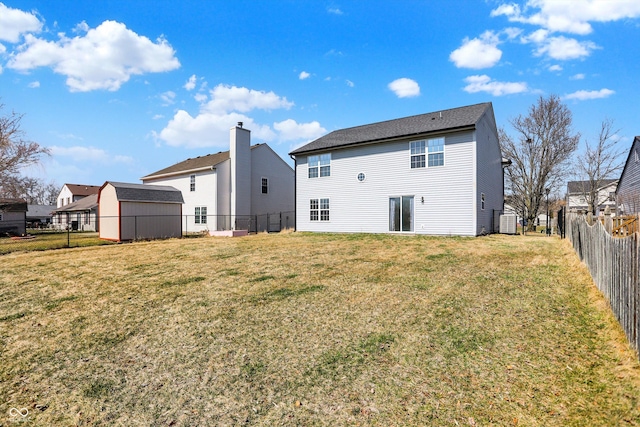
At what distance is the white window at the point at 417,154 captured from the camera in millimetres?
16859

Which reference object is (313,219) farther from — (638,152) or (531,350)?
(638,152)

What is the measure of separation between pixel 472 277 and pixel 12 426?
791cm

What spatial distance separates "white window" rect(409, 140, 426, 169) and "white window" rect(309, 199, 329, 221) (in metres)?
5.87

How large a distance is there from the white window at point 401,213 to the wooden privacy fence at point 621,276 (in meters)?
11.0

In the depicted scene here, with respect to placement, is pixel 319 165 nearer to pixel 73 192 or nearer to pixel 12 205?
pixel 12 205

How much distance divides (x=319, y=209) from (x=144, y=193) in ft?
39.1

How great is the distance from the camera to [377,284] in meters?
7.18

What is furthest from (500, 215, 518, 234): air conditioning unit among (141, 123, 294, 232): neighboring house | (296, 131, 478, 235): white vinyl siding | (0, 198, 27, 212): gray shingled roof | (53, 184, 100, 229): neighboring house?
(53, 184, 100, 229): neighboring house

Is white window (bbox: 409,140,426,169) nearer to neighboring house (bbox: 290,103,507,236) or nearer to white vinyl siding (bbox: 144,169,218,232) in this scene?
neighboring house (bbox: 290,103,507,236)

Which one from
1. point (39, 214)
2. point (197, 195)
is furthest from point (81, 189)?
point (197, 195)

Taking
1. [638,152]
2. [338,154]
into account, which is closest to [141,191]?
[338,154]

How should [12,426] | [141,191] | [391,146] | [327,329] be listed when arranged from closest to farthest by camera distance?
[12,426], [327,329], [391,146], [141,191]

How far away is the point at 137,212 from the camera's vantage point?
2103 cm

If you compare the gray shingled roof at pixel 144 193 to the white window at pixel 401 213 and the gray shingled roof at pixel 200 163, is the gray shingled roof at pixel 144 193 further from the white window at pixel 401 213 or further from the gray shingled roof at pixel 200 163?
the white window at pixel 401 213
